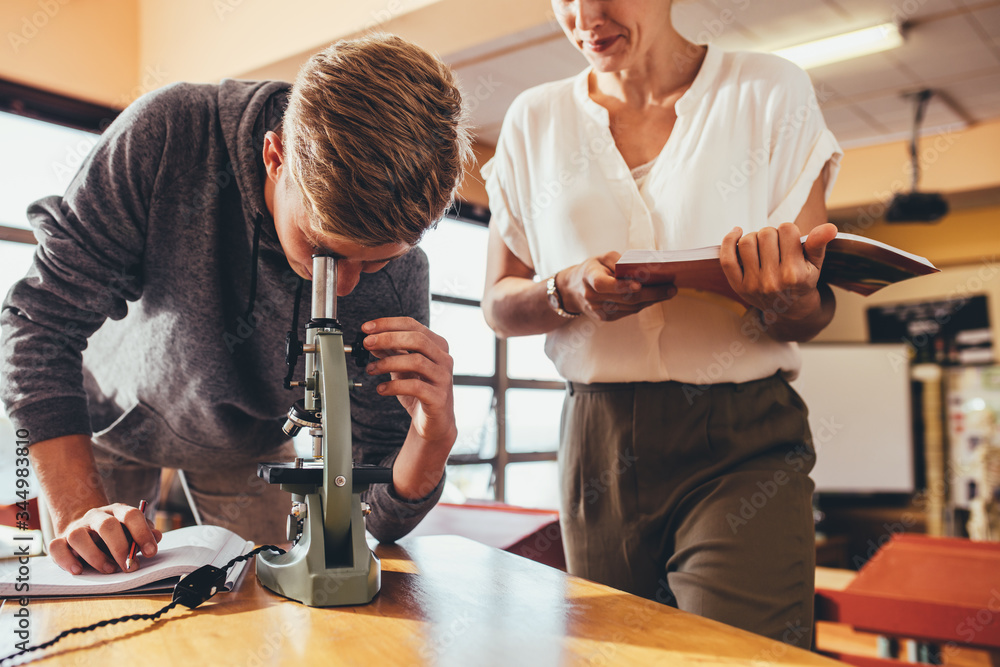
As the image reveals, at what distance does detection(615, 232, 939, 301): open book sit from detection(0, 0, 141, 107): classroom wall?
3.80 m

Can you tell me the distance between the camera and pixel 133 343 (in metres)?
1.38

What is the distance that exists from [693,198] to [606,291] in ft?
0.85

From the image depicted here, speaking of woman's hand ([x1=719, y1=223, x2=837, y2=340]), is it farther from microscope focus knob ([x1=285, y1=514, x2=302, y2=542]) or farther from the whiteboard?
the whiteboard

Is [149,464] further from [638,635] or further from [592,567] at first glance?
[638,635]

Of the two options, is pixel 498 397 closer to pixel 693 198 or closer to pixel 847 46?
pixel 847 46

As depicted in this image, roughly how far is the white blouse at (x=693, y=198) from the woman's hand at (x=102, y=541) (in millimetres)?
674

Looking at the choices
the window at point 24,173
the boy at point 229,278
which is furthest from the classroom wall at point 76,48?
the boy at point 229,278

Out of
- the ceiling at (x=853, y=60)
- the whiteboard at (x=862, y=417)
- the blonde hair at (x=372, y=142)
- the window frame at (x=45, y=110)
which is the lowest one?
the whiteboard at (x=862, y=417)

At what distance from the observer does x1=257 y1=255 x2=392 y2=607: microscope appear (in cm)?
83

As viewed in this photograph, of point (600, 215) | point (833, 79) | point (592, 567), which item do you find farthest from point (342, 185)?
point (833, 79)

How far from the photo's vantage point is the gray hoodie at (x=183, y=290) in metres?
1.09

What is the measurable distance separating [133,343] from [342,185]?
Result: 0.75m

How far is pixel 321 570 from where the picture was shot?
2.73 feet

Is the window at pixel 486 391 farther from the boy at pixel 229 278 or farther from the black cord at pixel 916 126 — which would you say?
the boy at pixel 229 278
